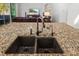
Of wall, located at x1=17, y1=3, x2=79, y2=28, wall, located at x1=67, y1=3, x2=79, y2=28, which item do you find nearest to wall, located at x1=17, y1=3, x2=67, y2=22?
wall, located at x1=17, y1=3, x2=79, y2=28

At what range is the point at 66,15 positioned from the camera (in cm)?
213

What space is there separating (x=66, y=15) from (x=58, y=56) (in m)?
1.28

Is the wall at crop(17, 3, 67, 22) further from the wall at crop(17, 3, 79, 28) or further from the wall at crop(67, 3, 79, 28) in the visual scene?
the wall at crop(67, 3, 79, 28)

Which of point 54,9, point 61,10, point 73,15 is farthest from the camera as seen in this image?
point 73,15

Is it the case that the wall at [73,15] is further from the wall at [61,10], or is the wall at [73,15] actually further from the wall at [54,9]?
the wall at [54,9]

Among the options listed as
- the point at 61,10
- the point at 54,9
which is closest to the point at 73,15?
the point at 61,10

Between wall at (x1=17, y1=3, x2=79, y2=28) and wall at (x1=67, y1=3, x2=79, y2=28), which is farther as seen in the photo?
wall at (x1=67, y1=3, x2=79, y2=28)

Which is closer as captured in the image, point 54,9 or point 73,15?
point 54,9

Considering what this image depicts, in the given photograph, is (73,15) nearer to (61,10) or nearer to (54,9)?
(61,10)

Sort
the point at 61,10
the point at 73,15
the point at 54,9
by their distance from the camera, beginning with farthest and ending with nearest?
the point at 73,15 → the point at 61,10 → the point at 54,9

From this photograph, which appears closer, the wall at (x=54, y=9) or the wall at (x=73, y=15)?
the wall at (x=54, y=9)

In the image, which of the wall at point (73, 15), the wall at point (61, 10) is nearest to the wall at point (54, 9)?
the wall at point (61, 10)

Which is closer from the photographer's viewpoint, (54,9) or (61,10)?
(54,9)

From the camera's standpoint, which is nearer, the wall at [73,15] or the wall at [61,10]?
the wall at [61,10]
